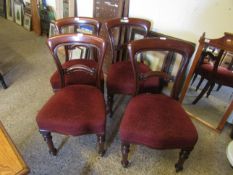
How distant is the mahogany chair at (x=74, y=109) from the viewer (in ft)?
3.84

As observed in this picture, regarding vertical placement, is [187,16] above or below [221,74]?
above

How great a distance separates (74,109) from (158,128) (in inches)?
21.6

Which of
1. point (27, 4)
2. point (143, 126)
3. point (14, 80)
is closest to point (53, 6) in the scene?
point (27, 4)

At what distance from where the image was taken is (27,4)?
359cm

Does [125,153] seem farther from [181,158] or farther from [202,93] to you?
[202,93]

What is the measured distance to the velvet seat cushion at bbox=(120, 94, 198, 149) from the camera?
112 cm

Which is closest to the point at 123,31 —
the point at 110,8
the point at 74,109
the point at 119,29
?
the point at 119,29

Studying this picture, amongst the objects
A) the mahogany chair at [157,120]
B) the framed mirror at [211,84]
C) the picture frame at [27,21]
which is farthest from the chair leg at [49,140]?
the picture frame at [27,21]

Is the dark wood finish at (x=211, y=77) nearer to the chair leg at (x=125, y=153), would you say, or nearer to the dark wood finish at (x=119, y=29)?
the dark wood finish at (x=119, y=29)

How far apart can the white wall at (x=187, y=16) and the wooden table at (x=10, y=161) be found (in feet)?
5.22

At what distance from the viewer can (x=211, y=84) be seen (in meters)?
1.63

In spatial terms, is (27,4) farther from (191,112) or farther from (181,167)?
(181,167)

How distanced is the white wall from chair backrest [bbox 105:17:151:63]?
165mm

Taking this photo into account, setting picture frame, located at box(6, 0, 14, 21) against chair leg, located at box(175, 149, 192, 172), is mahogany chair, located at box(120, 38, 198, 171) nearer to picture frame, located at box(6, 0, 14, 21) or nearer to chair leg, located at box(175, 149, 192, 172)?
chair leg, located at box(175, 149, 192, 172)
